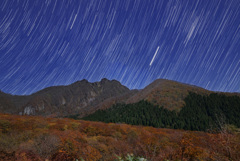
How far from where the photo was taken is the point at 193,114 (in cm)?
5284

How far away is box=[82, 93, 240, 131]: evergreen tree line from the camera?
154ft

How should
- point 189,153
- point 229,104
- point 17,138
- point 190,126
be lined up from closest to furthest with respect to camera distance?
point 189,153 → point 17,138 → point 190,126 → point 229,104

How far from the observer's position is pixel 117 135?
1750 centimetres

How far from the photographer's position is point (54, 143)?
30.8 feet

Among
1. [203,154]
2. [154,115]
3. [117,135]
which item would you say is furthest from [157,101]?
[203,154]

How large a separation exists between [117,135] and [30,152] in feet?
36.3

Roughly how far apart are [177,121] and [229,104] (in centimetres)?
3436

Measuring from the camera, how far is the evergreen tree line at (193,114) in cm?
4688

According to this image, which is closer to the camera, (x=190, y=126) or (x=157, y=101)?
(x=190, y=126)

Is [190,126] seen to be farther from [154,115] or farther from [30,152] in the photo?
[30,152]

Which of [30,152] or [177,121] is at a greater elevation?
[177,121]

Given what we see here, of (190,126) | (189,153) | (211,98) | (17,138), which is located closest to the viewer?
(189,153)

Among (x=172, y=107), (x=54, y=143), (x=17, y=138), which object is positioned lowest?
(x=17, y=138)

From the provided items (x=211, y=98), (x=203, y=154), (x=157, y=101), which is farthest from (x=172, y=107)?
(x=203, y=154)
